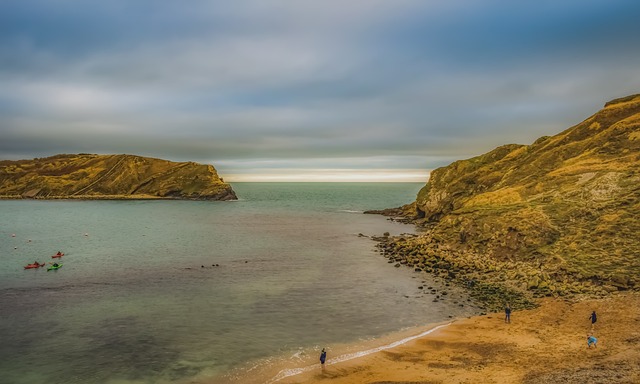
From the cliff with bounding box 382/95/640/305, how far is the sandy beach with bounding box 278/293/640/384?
696 cm

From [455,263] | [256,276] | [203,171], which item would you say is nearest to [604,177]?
[455,263]

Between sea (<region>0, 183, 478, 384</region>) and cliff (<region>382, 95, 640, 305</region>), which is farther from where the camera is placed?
cliff (<region>382, 95, 640, 305</region>)

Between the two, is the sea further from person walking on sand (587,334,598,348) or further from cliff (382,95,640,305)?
person walking on sand (587,334,598,348)

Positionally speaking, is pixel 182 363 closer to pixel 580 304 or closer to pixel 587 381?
pixel 587 381

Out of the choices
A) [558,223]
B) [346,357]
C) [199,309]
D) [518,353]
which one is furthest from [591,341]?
[199,309]

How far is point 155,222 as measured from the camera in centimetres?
10975

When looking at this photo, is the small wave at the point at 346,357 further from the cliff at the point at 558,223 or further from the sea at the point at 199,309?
the cliff at the point at 558,223

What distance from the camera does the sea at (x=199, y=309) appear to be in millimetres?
25469

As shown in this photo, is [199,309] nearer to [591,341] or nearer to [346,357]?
[346,357]

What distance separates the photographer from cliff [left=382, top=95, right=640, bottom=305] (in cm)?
3941

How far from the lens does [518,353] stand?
2506 cm

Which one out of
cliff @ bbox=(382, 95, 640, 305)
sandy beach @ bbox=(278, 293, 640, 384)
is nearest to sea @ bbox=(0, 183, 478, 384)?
sandy beach @ bbox=(278, 293, 640, 384)

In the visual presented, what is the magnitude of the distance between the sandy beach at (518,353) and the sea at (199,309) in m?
2.24

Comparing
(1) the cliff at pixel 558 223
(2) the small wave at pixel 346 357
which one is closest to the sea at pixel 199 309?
(2) the small wave at pixel 346 357
